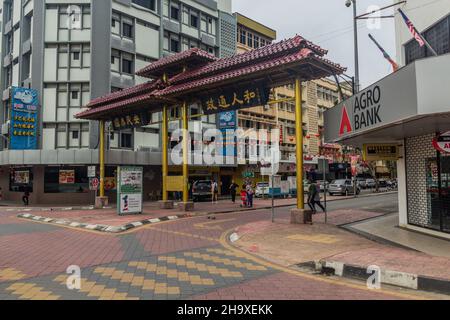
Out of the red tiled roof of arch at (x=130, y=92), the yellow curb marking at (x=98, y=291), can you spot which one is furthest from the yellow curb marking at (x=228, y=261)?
the red tiled roof of arch at (x=130, y=92)

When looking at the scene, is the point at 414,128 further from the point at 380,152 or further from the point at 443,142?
the point at 380,152

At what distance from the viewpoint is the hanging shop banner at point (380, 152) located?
12.7m

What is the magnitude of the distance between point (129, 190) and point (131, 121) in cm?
766

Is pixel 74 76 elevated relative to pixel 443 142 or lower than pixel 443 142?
elevated

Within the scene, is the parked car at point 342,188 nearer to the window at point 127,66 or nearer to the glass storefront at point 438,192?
the window at point 127,66

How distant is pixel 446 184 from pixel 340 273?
19.0 ft

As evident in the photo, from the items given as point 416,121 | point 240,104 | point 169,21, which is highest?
point 169,21

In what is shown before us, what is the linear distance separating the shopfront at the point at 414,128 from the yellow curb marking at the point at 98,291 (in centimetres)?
623

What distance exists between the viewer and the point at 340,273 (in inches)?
274

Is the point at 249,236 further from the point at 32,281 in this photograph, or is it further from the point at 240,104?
the point at 240,104

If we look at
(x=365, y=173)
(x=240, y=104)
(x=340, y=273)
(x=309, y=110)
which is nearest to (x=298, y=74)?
(x=240, y=104)

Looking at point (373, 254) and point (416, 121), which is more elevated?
point (416, 121)

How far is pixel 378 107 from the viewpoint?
29.2ft

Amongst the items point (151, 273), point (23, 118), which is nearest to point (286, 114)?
point (23, 118)
